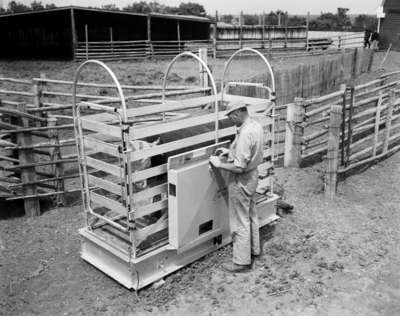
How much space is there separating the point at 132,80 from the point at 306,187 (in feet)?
41.6

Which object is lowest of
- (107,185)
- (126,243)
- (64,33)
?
(126,243)

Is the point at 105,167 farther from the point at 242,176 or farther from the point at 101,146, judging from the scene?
the point at 242,176

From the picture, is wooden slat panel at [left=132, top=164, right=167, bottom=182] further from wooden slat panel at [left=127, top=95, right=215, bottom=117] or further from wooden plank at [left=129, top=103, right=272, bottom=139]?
wooden slat panel at [left=127, top=95, right=215, bottom=117]

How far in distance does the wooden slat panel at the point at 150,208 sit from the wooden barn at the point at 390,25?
107 feet

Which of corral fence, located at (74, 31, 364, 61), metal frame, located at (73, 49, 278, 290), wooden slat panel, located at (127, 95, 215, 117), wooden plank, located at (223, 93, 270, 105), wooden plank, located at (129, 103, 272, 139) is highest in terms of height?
corral fence, located at (74, 31, 364, 61)

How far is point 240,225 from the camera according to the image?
5.06 meters

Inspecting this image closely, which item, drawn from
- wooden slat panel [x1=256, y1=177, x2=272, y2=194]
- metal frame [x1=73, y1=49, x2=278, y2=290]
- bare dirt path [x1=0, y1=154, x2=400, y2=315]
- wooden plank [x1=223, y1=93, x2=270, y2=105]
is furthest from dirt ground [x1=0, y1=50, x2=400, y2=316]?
wooden plank [x1=223, y1=93, x2=270, y2=105]

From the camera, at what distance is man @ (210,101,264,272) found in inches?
189

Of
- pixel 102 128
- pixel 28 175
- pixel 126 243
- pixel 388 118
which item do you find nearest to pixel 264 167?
pixel 126 243

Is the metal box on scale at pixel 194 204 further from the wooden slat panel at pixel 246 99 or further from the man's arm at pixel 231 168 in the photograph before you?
the wooden slat panel at pixel 246 99

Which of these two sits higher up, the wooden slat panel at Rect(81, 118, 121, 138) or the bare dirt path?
the wooden slat panel at Rect(81, 118, 121, 138)

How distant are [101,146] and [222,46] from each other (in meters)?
29.5

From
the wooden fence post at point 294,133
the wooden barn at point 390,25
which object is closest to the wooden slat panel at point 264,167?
Result: the wooden fence post at point 294,133

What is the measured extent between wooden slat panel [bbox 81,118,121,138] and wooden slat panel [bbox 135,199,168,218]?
0.81 meters
